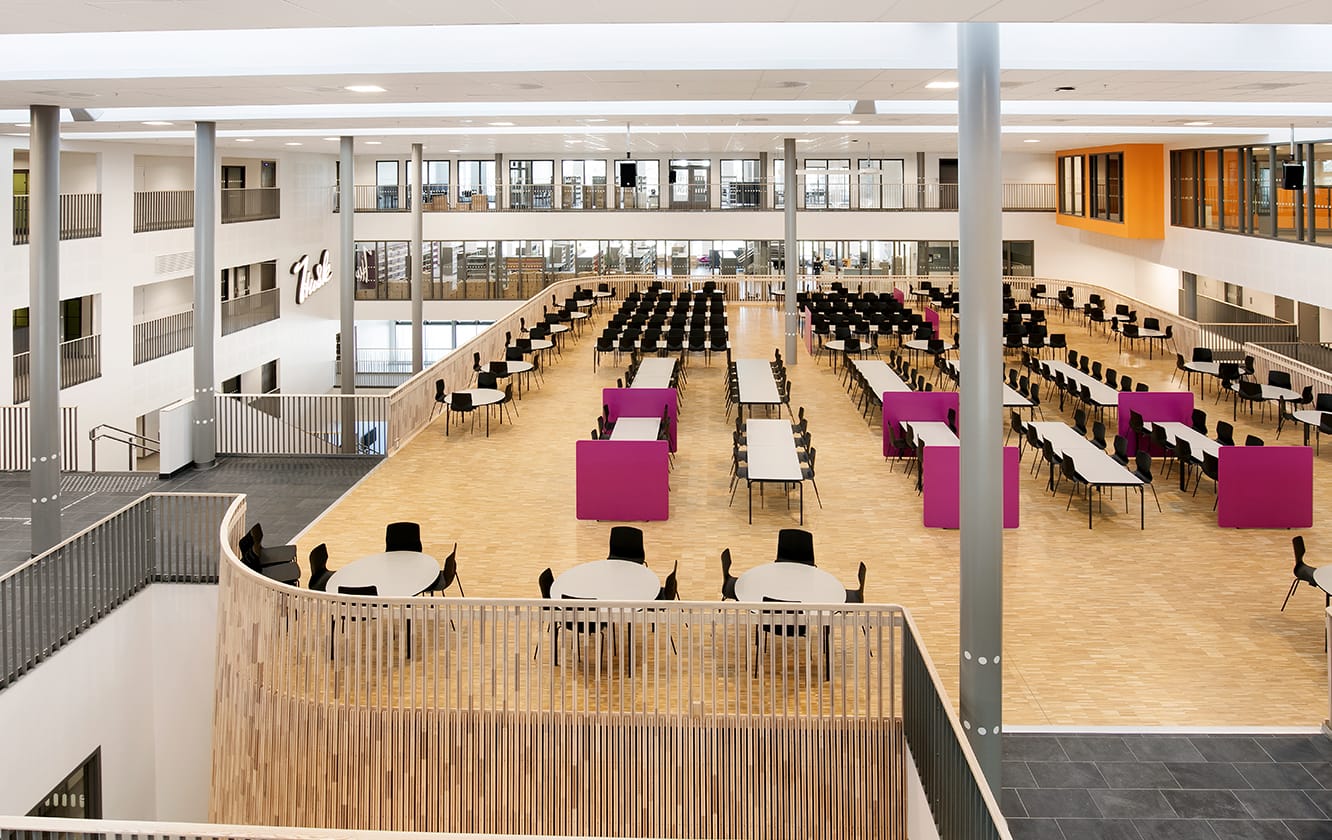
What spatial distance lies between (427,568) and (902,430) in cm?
681

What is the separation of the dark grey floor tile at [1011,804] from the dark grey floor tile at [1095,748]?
583 millimetres

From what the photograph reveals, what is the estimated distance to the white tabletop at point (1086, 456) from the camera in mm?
11555

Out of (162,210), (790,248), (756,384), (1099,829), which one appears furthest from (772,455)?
(162,210)

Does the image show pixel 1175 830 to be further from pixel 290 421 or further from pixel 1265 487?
pixel 290 421

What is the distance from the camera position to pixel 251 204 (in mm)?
26547

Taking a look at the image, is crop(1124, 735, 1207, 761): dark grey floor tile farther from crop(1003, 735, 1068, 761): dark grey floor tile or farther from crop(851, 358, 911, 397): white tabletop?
crop(851, 358, 911, 397): white tabletop

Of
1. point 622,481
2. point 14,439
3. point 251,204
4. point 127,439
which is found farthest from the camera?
point 251,204

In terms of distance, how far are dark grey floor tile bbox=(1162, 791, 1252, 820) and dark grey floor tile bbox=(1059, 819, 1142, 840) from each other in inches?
13.9

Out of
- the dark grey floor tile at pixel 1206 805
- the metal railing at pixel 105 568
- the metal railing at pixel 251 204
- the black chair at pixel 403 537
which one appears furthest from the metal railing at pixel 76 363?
the dark grey floor tile at pixel 1206 805

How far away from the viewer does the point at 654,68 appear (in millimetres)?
8742

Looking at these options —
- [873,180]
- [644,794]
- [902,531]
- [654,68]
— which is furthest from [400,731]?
[873,180]

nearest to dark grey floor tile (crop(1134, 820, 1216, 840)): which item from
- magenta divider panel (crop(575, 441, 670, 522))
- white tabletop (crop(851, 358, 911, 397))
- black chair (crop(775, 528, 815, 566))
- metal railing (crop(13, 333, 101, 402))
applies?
black chair (crop(775, 528, 815, 566))

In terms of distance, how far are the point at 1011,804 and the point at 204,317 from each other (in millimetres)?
11821

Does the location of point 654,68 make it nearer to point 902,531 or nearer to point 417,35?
point 417,35
